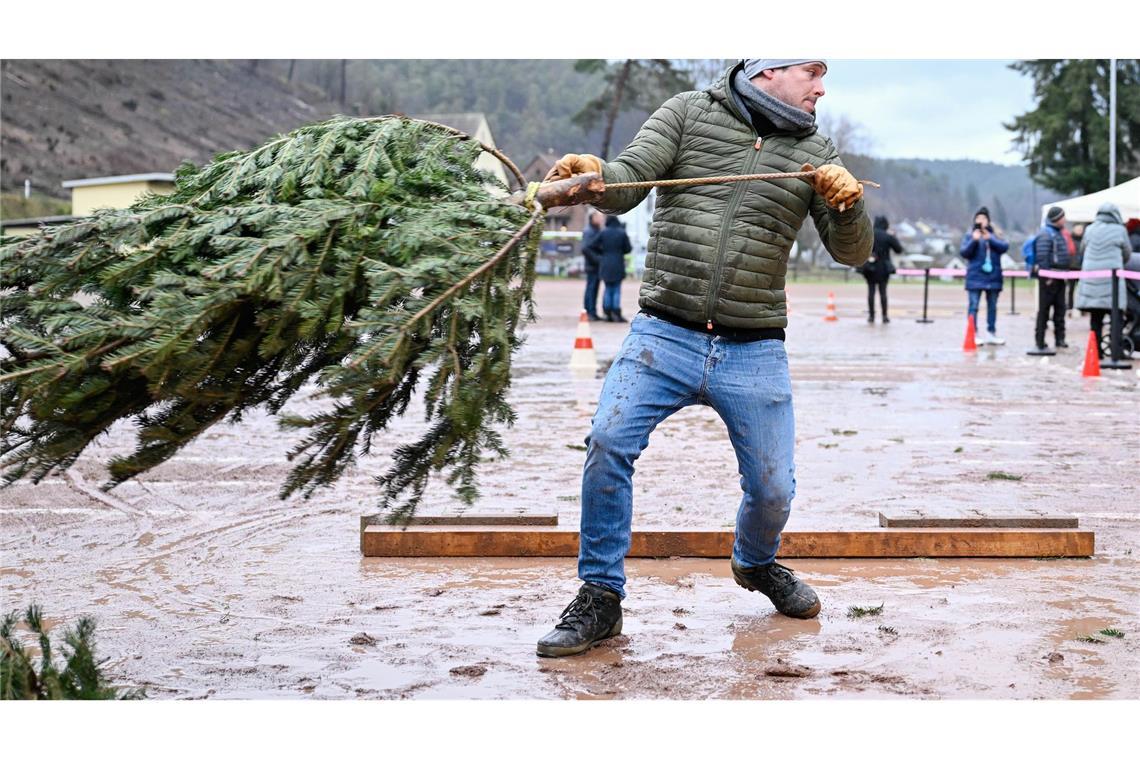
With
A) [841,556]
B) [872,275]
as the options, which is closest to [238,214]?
[841,556]

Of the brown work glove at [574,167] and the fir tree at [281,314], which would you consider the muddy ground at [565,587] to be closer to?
the fir tree at [281,314]

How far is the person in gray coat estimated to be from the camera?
1573cm

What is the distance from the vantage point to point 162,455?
410 cm

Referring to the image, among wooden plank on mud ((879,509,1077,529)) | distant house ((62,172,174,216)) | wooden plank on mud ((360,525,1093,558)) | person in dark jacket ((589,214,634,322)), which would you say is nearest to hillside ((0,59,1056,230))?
distant house ((62,172,174,216))

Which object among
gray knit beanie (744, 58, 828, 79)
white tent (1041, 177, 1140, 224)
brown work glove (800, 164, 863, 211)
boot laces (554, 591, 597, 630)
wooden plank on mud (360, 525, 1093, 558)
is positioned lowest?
wooden plank on mud (360, 525, 1093, 558)

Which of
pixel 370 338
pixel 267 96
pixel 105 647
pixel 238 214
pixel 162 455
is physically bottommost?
pixel 105 647

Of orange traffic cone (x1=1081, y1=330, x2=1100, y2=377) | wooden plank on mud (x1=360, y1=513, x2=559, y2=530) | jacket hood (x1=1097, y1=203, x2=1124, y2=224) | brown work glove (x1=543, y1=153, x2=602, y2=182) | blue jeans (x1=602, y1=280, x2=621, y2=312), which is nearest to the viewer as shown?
brown work glove (x1=543, y1=153, x2=602, y2=182)

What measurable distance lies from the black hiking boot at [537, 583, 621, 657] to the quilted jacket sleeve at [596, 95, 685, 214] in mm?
1382

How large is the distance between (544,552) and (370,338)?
260cm

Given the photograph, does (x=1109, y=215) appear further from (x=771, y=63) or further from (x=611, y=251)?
(x=771, y=63)

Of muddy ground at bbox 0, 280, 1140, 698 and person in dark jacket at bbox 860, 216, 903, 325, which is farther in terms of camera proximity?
person in dark jacket at bbox 860, 216, 903, 325

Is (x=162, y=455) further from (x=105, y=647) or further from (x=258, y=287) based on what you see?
(x=105, y=647)

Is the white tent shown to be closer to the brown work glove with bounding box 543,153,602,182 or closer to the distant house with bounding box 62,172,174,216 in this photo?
the brown work glove with bounding box 543,153,602,182

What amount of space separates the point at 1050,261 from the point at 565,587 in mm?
13693
